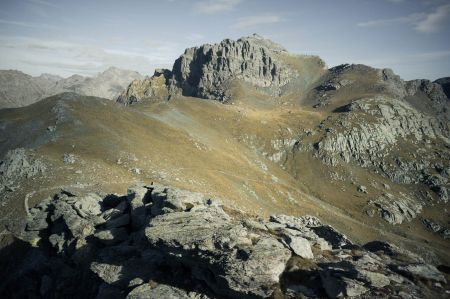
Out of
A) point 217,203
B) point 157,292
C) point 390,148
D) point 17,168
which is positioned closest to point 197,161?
point 17,168

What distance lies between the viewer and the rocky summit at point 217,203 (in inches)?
901

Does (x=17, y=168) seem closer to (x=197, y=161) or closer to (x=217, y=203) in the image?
(x=217, y=203)

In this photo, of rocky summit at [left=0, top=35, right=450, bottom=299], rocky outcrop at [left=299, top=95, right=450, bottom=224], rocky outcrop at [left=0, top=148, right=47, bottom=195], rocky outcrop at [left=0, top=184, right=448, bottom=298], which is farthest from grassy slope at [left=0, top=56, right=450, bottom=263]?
rocky outcrop at [left=0, top=184, right=448, bottom=298]

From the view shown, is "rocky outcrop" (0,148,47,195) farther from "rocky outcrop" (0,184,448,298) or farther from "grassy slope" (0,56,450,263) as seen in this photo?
"rocky outcrop" (0,184,448,298)

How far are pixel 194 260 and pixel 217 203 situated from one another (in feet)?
35.5

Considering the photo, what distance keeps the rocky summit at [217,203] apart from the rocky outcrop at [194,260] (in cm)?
12

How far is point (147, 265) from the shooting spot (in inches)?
1073

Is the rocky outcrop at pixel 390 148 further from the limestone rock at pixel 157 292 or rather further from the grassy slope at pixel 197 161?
the limestone rock at pixel 157 292

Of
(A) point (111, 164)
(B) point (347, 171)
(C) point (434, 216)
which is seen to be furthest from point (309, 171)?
(A) point (111, 164)

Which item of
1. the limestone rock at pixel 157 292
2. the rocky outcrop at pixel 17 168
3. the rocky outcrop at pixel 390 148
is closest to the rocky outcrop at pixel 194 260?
the limestone rock at pixel 157 292

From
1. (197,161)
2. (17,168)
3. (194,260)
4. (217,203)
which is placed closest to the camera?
(194,260)

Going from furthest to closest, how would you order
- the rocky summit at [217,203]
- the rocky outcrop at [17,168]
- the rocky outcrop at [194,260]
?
1. the rocky outcrop at [17,168]
2. the rocky summit at [217,203]
3. the rocky outcrop at [194,260]

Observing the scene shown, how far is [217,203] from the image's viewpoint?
34.8 metres

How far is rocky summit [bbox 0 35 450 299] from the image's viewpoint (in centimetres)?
2288
